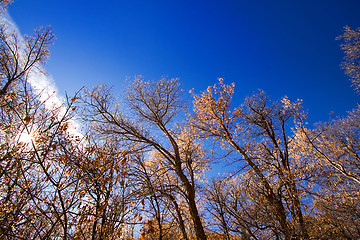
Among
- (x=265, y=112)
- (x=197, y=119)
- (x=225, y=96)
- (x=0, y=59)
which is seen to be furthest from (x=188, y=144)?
(x=0, y=59)

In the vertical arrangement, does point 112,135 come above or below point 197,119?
below

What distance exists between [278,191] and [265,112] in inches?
155

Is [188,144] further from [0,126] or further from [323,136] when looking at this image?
[323,136]

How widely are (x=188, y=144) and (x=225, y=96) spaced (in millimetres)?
3553

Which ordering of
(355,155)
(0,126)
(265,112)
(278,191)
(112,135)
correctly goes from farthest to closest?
(355,155) < (265,112) < (112,135) < (278,191) < (0,126)

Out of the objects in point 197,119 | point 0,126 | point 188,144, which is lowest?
point 0,126

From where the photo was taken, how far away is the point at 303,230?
4.89m

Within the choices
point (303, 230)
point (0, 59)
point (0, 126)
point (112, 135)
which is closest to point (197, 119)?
point (112, 135)

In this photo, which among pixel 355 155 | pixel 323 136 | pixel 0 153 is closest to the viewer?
pixel 0 153

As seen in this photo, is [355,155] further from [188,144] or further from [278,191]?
[188,144]

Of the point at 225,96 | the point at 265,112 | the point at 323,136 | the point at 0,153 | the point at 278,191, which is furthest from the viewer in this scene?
the point at 323,136

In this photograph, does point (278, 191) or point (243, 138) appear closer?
point (278, 191)

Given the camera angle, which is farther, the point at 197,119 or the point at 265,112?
the point at 197,119

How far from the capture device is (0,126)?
182 inches
